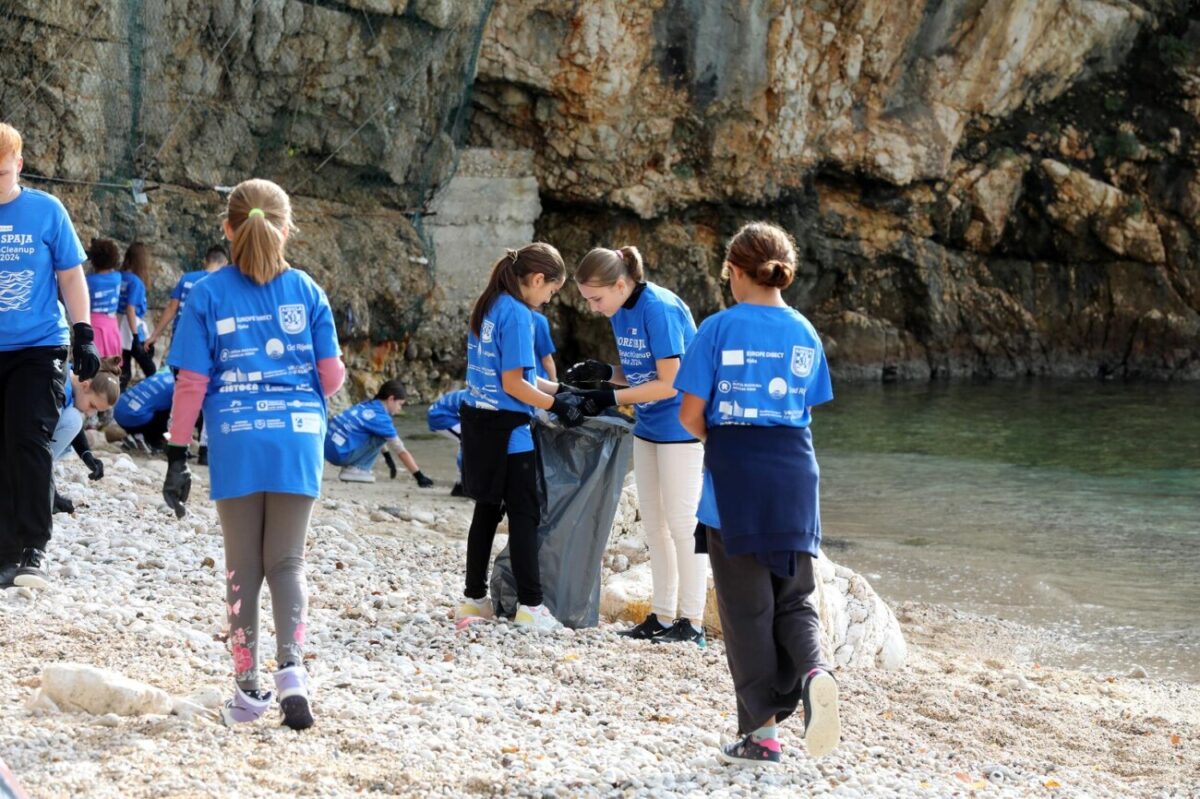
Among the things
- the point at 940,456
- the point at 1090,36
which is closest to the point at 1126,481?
the point at 940,456

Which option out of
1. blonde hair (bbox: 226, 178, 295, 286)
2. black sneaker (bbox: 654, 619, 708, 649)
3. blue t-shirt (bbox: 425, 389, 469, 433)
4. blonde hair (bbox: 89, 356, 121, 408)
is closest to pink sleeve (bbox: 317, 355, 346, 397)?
blonde hair (bbox: 226, 178, 295, 286)

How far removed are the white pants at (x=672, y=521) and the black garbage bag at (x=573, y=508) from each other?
119 mm

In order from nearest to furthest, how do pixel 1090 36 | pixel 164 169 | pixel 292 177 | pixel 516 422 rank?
pixel 516 422 < pixel 164 169 < pixel 292 177 < pixel 1090 36

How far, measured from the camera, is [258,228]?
3906 millimetres

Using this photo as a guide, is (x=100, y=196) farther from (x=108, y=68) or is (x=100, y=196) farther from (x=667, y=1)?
(x=667, y=1)

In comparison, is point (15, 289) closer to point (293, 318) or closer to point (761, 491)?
point (293, 318)

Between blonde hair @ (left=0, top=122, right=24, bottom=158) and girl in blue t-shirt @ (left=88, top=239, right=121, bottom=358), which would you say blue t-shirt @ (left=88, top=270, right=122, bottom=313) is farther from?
blonde hair @ (left=0, top=122, right=24, bottom=158)

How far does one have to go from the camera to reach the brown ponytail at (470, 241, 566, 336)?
5367 millimetres

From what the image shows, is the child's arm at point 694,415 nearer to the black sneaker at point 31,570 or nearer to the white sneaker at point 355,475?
the black sneaker at point 31,570

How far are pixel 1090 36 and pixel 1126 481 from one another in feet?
47.1

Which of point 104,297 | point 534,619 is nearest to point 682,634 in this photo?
point 534,619

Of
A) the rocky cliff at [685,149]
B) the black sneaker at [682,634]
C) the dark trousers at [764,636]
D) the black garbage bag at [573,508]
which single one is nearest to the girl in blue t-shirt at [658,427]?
the black sneaker at [682,634]

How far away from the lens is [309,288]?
159 inches

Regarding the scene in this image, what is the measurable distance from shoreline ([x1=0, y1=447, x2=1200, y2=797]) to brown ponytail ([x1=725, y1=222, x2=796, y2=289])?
1384mm
